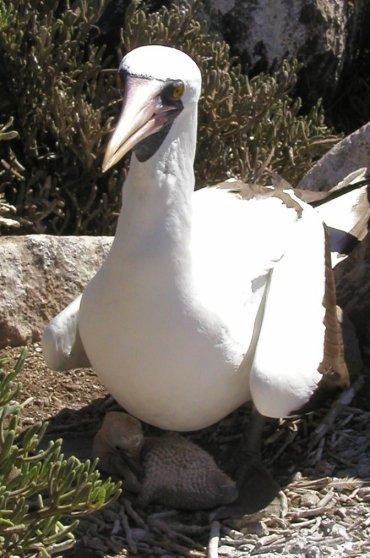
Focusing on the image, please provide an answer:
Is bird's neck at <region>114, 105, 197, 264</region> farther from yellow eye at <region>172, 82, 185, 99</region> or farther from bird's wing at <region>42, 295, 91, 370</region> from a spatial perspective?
bird's wing at <region>42, 295, 91, 370</region>

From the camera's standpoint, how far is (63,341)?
4953 mm

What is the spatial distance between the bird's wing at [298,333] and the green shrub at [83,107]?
165cm

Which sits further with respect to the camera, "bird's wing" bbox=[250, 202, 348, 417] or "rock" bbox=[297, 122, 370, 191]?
"rock" bbox=[297, 122, 370, 191]

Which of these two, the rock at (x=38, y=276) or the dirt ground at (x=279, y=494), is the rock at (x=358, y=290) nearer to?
the dirt ground at (x=279, y=494)

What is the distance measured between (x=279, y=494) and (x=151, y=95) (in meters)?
1.68

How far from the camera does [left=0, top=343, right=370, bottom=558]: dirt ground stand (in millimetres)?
4488

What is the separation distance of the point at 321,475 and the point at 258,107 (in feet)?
8.69

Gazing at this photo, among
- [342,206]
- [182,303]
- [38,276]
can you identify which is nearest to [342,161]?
[342,206]

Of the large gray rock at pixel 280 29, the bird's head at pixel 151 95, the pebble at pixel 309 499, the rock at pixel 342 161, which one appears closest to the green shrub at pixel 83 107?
the rock at pixel 342 161

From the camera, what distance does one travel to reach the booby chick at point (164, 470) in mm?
4664

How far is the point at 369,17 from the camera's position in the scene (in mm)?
8398

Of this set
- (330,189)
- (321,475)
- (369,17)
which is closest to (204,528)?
(321,475)

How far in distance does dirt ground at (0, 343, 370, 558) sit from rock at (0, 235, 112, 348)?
0.42 feet

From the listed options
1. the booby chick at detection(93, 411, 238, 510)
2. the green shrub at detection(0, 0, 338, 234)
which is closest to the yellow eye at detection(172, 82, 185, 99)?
the booby chick at detection(93, 411, 238, 510)
